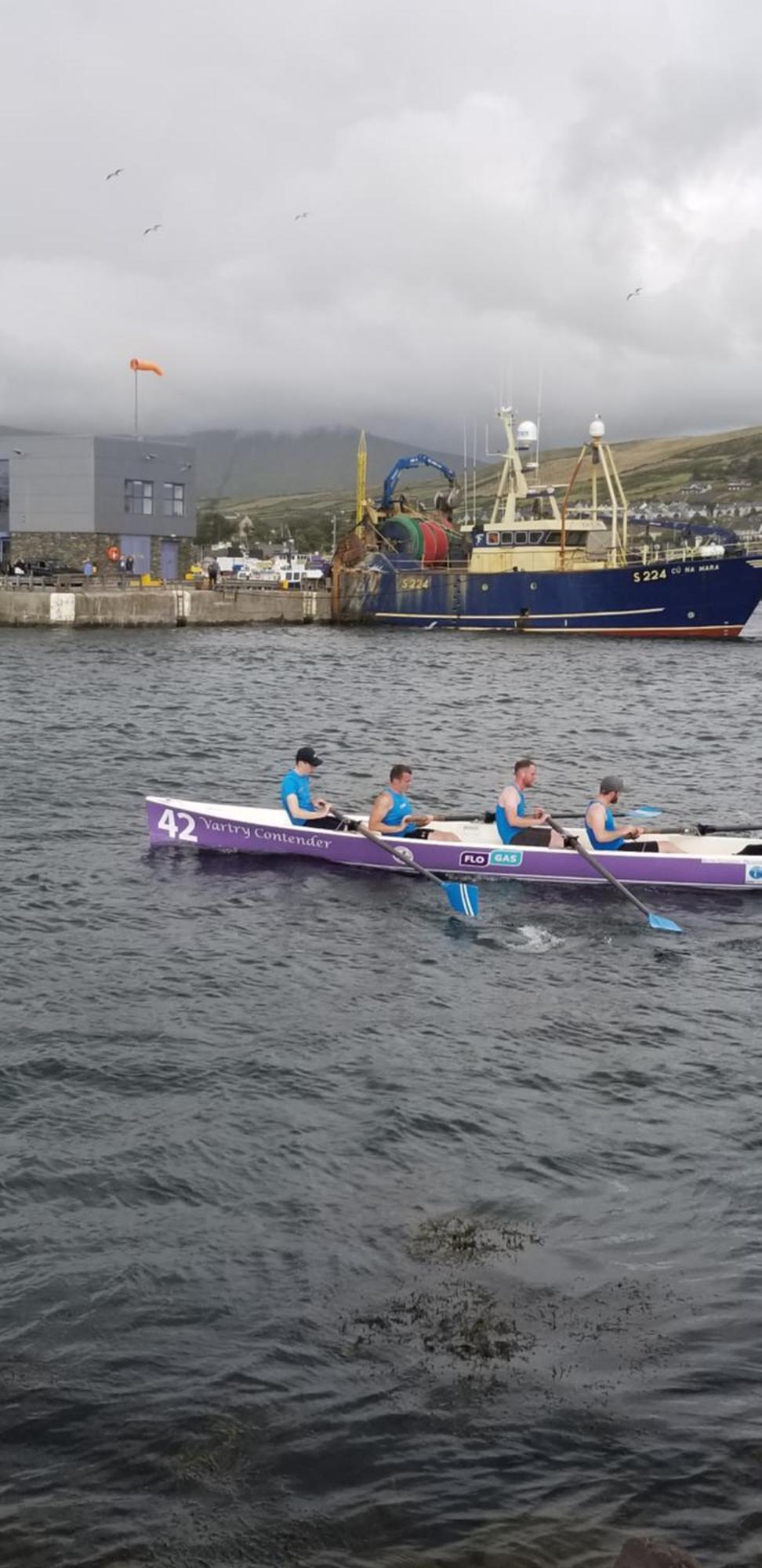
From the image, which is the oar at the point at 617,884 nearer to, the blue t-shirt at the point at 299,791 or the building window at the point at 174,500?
Result: the blue t-shirt at the point at 299,791

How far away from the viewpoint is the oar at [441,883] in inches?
779

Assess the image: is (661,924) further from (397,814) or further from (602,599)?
(602,599)

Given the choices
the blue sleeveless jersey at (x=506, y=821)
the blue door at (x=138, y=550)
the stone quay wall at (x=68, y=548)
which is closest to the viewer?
the blue sleeveless jersey at (x=506, y=821)

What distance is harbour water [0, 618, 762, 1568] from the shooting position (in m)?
7.90

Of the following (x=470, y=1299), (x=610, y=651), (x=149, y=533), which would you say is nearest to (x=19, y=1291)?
(x=470, y=1299)

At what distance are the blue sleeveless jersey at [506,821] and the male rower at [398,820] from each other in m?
0.77

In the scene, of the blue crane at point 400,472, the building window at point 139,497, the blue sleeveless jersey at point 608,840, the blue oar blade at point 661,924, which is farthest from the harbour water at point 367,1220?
the blue crane at point 400,472

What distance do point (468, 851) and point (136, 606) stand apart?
185 ft

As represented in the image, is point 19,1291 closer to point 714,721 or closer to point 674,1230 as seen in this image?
point 674,1230

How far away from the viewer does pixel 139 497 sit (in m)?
90.1

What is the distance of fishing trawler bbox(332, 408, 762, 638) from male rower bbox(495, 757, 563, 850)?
49789 mm

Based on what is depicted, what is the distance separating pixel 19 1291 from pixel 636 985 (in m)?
9.42

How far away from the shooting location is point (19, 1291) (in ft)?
32.3

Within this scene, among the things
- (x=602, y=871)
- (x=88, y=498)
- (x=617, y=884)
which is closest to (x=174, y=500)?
(x=88, y=498)
